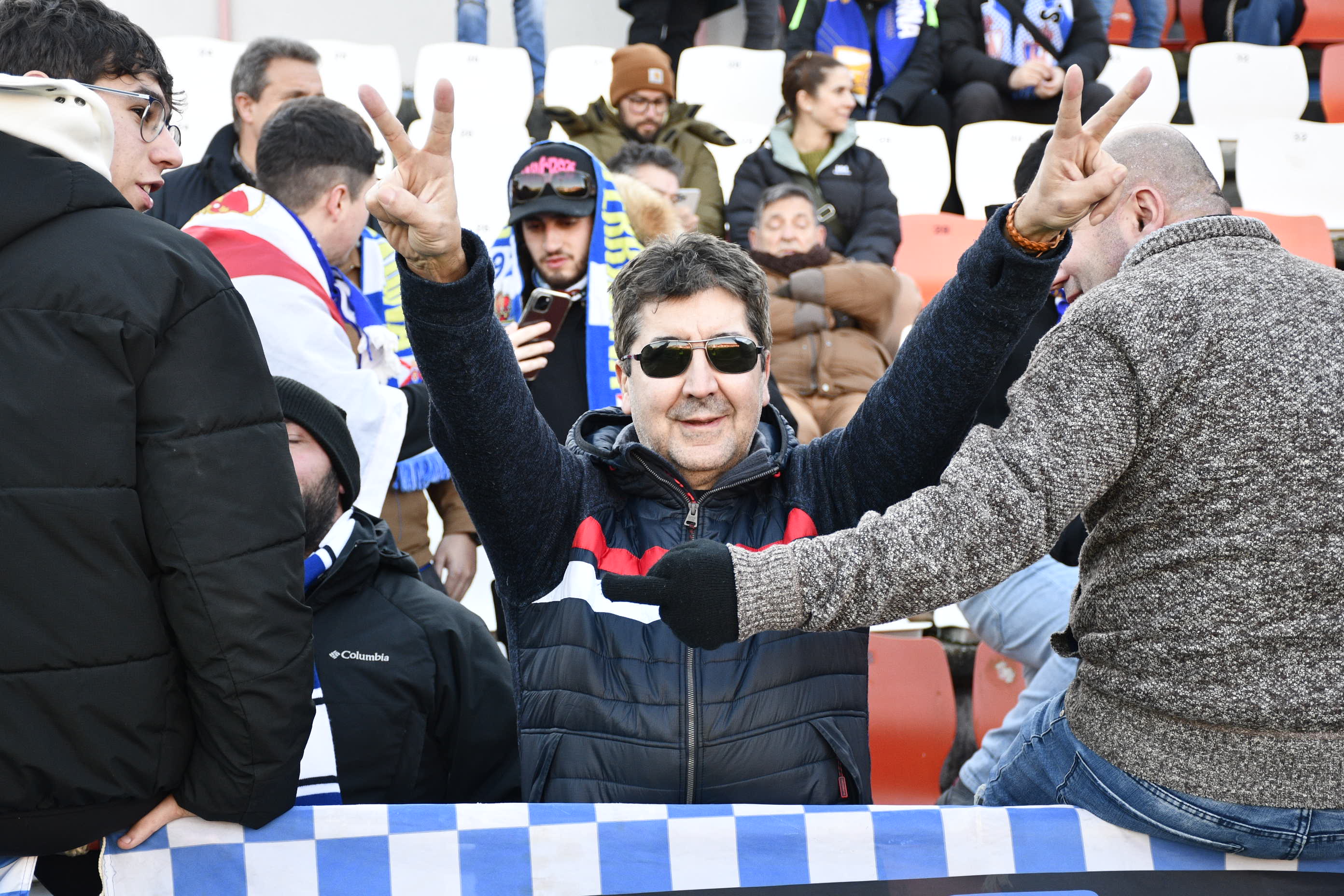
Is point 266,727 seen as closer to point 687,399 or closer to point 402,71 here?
point 687,399

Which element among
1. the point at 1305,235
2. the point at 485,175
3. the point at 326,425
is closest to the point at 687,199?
the point at 485,175

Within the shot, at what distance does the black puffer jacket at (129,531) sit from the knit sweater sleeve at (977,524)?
23.4 inches

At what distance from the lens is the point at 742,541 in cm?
186

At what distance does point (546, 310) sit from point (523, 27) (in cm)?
538

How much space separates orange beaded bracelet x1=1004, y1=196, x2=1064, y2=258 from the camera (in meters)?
1.63

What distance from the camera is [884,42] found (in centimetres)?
744

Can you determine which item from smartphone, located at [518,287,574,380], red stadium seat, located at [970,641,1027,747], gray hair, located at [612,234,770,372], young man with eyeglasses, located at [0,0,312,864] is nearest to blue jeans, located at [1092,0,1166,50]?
red stadium seat, located at [970,641,1027,747]

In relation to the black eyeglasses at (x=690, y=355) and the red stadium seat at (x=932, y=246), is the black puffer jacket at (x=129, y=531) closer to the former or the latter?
the black eyeglasses at (x=690, y=355)

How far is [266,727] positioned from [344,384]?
1.34 m

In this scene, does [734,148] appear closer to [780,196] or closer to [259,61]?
[780,196]

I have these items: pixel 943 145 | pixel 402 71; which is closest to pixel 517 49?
pixel 402 71

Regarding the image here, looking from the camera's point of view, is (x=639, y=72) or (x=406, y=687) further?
(x=639, y=72)

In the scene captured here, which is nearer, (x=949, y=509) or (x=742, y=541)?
(x=949, y=509)

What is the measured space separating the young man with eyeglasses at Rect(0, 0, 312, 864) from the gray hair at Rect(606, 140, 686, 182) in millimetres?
3330
